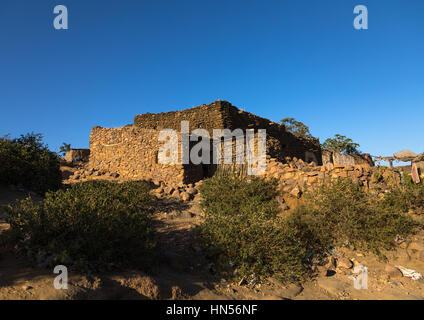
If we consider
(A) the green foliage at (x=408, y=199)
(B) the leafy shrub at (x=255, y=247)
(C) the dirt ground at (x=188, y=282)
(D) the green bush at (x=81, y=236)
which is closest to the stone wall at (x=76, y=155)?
(C) the dirt ground at (x=188, y=282)

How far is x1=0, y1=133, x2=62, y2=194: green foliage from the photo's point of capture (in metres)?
8.15

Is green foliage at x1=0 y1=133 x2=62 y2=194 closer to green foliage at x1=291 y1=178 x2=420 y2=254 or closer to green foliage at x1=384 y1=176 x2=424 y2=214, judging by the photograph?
green foliage at x1=291 y1=178 x2=420 y2=254

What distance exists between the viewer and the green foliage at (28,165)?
8.15 meters

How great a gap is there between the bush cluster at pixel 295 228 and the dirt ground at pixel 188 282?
0.24 metres

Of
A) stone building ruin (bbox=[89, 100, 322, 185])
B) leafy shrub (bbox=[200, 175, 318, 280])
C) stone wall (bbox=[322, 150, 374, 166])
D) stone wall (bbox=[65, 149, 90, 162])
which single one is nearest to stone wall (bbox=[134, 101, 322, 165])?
stone building ruin (bbox=[89, 100, 322, 185])

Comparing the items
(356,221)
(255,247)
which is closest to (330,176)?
(356,221)

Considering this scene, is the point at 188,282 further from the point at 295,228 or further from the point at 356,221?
the point at 356,221

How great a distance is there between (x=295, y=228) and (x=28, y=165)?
8292 mm

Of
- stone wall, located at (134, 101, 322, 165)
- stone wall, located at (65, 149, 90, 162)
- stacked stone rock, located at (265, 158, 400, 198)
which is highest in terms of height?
stone wall, located at (134, 101, 322, 165)

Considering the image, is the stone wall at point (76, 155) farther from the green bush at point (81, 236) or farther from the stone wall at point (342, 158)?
the stone wall at point (342, 158)

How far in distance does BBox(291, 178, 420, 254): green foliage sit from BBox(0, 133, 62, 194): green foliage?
7841mm

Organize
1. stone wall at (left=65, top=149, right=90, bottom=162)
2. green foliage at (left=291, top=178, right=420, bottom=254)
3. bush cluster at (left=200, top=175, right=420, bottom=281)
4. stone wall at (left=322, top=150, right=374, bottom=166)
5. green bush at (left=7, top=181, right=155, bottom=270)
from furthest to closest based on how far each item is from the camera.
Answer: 1. stone wall at (left=322, top=150, right=374, bottom=166)
2. stone wall at (left=65, top=149, right=90, bottom=162)
3. green foliage at (left=291, top=178, right=420, bottom=254)
4. bush cluster at (left=200, top=175, right=420, bottom=281)
5. green bush at (left=7, top=181, right=155, bottom=270)

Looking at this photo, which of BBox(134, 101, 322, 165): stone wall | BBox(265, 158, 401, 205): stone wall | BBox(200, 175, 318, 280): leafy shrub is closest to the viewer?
BBox(200, 175, 318, 280): leafy shrub
